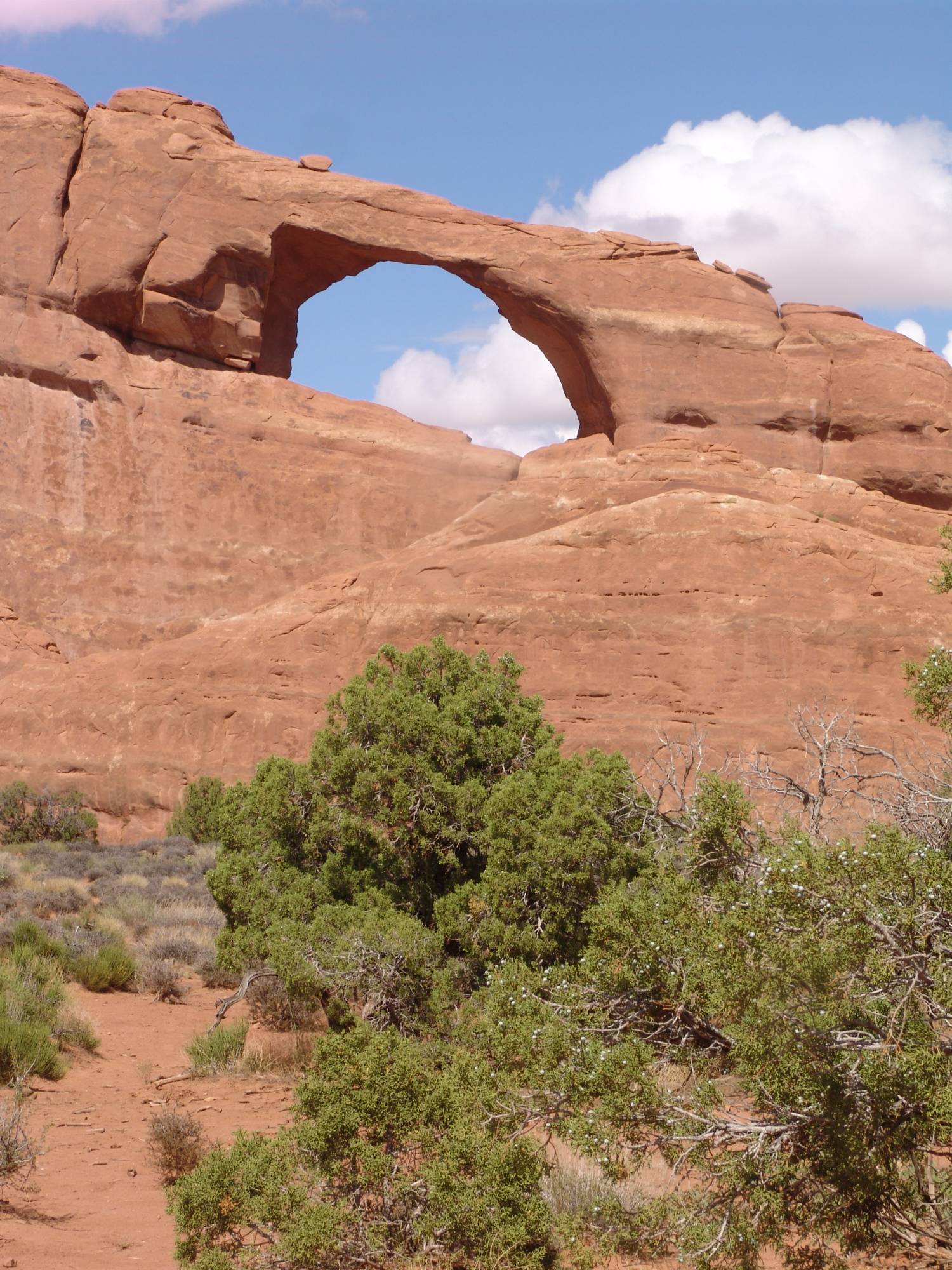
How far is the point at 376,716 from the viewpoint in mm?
10500

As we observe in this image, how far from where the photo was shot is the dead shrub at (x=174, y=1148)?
767 centimetres

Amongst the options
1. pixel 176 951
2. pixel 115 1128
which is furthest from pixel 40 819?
pixel 115 1128

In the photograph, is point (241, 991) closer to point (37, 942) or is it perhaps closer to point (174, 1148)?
point (174, 1148)

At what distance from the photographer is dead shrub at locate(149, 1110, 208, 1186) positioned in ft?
25.2

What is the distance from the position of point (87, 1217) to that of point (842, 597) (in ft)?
56.9

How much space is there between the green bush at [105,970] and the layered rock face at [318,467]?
887 centimetres

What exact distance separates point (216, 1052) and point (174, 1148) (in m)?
2.71

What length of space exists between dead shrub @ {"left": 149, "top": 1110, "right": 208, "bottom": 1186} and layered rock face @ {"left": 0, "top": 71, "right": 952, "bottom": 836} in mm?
13830

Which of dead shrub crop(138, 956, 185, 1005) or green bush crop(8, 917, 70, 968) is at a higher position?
green bush crop(8, 917, 70, 968)

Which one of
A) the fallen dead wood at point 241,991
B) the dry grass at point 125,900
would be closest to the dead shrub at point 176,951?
the dry grass at point 125,900

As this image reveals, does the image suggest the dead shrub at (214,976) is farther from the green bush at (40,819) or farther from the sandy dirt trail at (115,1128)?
the green bush at (40,819)

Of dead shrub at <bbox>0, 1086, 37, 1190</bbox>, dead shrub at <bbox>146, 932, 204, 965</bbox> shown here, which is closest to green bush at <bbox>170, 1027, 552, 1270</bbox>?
dead shrub at <bbox>0, 1086, 37, 1190</bbox>

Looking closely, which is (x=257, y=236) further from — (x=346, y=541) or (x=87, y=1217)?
(x=87, y=1217)

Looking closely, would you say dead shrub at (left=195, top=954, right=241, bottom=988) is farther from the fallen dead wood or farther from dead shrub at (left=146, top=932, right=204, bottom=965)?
the fallen dead wood
